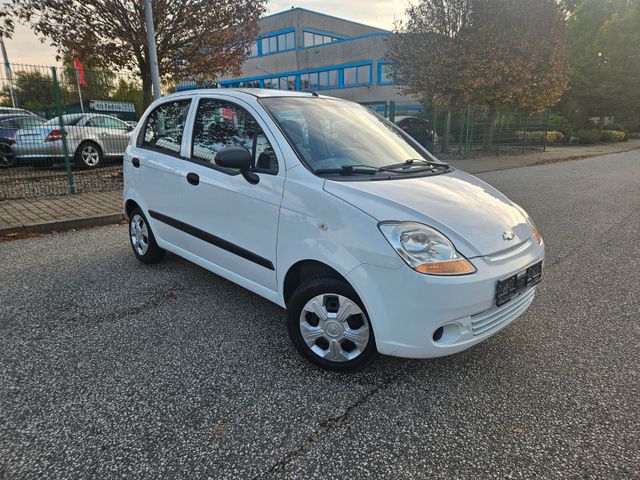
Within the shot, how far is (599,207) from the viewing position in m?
8.30

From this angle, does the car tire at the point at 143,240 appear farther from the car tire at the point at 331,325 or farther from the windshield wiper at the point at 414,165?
the windshield wiper at the point at 414,165

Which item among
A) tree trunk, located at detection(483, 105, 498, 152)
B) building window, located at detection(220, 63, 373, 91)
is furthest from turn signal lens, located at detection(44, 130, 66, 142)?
building window, located at detection(220, 63, 373, 91)

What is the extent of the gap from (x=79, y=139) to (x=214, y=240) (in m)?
8.24

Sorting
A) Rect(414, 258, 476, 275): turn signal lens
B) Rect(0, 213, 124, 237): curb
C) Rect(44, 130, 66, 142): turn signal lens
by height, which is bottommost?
Rect(0, 213, 124, 237): curb

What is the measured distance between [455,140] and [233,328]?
61.6 feet

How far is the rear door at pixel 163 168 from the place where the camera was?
3959 mm

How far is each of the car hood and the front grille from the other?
0.35m

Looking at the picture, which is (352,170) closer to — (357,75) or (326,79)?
(357,75)

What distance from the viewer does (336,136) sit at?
3.39 metres

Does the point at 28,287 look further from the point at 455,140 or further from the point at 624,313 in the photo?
the point at 455,140

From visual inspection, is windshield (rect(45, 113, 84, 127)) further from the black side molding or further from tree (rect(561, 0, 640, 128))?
tree (rect(561, 0, 640, 128))

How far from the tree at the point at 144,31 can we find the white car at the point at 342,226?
7.35 m

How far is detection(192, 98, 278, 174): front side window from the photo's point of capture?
319 cm

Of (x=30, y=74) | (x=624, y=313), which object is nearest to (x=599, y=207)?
(x=624, y=313)
